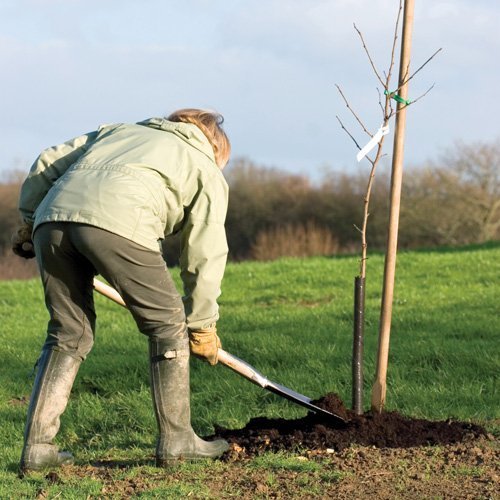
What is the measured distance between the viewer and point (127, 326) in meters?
9.34

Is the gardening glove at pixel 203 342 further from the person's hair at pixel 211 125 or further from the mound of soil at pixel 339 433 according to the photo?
the person's hair at pixel 211 125

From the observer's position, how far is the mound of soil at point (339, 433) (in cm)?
474

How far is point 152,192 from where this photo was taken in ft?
13.6

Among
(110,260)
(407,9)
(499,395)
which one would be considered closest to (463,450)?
(499,395)

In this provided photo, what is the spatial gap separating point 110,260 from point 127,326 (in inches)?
210

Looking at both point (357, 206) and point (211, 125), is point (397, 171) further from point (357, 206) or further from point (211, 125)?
point (357, 206)

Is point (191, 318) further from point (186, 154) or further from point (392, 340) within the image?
point (392, 340)

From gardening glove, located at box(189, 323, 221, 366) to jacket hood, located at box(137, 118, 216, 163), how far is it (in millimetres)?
906

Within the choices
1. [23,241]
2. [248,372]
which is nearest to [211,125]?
[23,241]

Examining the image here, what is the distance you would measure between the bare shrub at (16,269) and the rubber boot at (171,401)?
18.3m

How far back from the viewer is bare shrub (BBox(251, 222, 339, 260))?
72.4 feet

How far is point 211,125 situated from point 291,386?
102 inches

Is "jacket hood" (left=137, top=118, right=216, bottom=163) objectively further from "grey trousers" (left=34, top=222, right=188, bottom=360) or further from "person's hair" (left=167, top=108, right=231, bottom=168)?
"grey trousers" (left=34, top=222, right=188, bottom=360)

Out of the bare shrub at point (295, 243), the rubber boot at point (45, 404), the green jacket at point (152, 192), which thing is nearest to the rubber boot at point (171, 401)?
the green jacket at point (152, 192)
